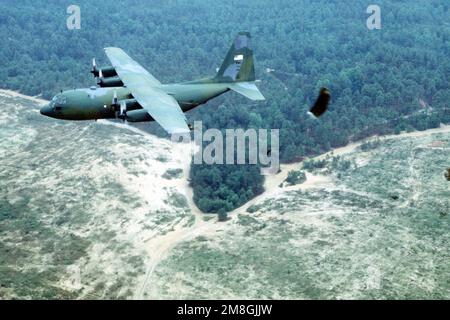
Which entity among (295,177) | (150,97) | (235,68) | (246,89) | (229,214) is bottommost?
(229,214)

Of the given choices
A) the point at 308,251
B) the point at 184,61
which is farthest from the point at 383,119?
the point at 184,61

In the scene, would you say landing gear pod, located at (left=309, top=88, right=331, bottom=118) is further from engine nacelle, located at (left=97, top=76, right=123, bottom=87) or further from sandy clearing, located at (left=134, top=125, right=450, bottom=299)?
engine nacelle, located at (left=97, top=76, right=123, bottom=87)

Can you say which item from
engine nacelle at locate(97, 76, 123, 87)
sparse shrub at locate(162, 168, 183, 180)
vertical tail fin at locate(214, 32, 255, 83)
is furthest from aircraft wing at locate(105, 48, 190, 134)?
sparse shrub at locate(162, 168, 183, 180)

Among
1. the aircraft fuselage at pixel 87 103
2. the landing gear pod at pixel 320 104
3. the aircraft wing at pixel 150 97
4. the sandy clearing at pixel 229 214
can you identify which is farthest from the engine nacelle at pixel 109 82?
the landing gear pod at pixel 320 104

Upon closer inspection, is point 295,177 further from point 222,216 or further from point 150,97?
point 150,97

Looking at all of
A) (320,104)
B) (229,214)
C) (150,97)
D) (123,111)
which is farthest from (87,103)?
(229,214)

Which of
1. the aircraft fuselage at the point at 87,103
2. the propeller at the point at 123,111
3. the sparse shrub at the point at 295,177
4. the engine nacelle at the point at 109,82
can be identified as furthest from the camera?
the sparse shrub at the point at 295,177

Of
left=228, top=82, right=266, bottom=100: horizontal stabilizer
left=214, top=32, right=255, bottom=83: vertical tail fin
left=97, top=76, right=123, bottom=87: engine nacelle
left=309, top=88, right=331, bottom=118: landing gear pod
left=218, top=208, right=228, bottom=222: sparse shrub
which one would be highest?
left=214, top=32, right=255, bottom=83: vertical tail fin

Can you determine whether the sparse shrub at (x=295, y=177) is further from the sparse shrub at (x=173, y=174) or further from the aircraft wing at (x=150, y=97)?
the aircraft wing at (x=150, y=97)
